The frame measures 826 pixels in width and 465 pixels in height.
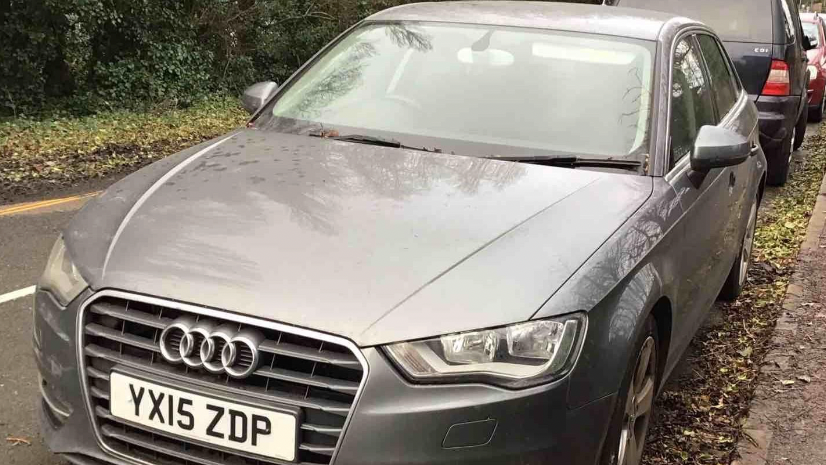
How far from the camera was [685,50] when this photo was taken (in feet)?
13.7

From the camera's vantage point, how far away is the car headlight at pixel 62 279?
2518 mm

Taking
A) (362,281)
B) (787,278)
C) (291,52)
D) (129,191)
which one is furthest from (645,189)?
(291,52)

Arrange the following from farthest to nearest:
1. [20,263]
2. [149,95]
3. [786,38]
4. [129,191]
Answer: [149,95] < [786,38] < [20,263] < [129,191]

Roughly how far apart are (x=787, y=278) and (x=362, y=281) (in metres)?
4.33

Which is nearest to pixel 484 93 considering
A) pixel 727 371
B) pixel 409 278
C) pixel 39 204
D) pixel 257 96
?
pixel 257 96

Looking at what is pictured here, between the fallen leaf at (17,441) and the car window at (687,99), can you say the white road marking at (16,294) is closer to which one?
the fallen leaf at (17,441)

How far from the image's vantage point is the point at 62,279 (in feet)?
8.56

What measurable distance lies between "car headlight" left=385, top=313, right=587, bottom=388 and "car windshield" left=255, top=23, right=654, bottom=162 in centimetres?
121

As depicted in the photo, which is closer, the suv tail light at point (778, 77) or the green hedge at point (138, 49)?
the suv tail light at point (778, 77)

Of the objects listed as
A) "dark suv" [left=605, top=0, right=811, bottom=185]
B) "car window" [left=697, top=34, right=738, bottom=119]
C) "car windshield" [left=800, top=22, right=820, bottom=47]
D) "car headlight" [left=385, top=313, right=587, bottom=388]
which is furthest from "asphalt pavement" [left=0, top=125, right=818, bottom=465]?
"car windshield" [left=800, top=22, right=820, bottom=47]

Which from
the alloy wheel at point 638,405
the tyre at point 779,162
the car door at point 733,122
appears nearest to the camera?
the alloy wheel at point 638,405

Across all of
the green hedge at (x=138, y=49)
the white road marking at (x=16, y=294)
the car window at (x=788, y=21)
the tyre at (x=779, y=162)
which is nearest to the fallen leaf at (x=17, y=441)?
the white road marking at (x=16, y=294)

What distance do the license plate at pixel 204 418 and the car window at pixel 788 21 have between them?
7355 mm

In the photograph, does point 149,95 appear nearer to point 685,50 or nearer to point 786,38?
point 786,38
